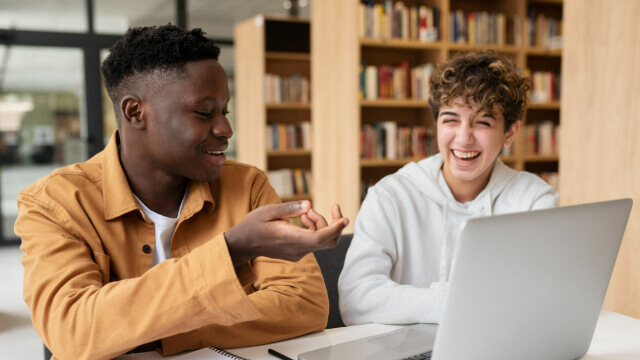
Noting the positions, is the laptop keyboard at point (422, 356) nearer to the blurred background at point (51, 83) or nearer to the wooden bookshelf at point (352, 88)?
the wooden bookshelf at point (352, 88)

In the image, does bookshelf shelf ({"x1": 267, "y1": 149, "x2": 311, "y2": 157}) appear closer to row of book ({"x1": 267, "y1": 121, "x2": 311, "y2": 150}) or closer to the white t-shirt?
row of book ({"x1": 267, "y1": 121, "x2": 311, "y2": 150})

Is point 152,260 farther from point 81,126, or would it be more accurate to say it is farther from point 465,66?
point 81,126

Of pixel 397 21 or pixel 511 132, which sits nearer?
pixel 511 132

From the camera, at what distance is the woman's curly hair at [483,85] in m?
1.60

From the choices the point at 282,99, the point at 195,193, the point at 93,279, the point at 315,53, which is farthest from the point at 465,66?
the point at 282,99

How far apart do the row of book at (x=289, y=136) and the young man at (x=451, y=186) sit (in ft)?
11.3

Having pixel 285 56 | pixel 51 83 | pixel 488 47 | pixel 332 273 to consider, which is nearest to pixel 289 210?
pixel 332 273

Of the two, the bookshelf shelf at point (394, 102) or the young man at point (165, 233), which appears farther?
the bookshelf shelf at point (394, 102)

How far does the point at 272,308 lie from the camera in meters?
1.12

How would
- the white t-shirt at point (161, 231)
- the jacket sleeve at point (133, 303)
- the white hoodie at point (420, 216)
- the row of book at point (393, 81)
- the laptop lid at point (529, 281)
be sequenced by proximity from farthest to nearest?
the row of book at point (393, 81)
the white hoodie at point (420, 216)
the white t-shirt at point (161, 231)
the jacket sleeve at point (133, 303)
the laptop lid at point (529, 281)

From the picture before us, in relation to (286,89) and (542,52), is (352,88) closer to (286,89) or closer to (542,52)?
(286,89)

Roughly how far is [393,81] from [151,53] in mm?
3163

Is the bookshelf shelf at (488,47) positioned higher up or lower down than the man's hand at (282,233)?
higher up

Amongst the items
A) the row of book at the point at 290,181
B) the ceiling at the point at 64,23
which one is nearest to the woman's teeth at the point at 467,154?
the row of book at the point at 290,181
